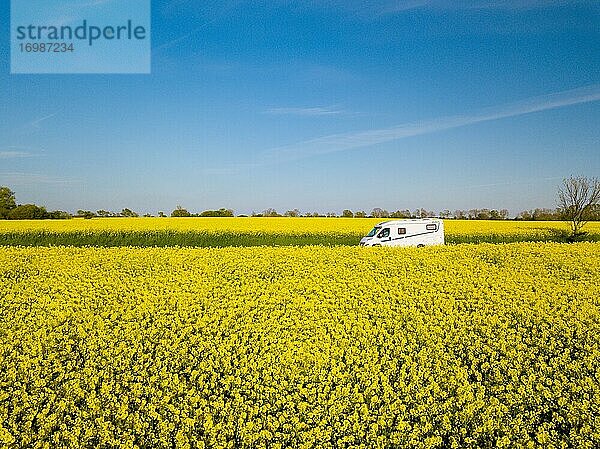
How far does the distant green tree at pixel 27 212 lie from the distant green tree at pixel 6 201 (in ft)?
2.87

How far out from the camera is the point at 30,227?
4025 cm

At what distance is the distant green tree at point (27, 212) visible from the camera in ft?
186

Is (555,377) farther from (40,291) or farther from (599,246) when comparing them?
(599,246)

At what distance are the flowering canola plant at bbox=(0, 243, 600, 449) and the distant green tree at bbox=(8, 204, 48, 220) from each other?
49.3m

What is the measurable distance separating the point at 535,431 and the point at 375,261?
8513 millimetres

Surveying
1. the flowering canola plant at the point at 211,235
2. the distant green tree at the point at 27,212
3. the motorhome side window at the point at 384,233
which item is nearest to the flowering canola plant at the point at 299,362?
the motorhome side window at the point at 384,233

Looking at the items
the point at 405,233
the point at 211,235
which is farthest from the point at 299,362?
the point at 211,235

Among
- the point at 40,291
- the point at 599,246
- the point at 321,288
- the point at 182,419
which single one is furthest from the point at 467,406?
the point at 599,246

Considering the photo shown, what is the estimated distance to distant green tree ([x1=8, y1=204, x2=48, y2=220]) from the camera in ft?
186

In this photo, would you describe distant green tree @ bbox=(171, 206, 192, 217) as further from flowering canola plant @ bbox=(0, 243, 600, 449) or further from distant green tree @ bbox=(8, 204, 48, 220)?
flowering canola plant @ bbox=(0, 243, 600, 449)

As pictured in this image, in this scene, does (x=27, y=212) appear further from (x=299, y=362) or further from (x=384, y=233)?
(x=299, y=362)

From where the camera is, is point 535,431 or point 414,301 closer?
point 535,431

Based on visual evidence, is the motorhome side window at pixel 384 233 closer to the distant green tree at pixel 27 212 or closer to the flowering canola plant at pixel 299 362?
the flowering canola plant at pixel 299 362

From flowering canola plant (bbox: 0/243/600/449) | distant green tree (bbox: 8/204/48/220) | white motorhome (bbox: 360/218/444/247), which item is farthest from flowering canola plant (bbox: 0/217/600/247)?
flowering canola plant (bbox: 0/243/600/449)
